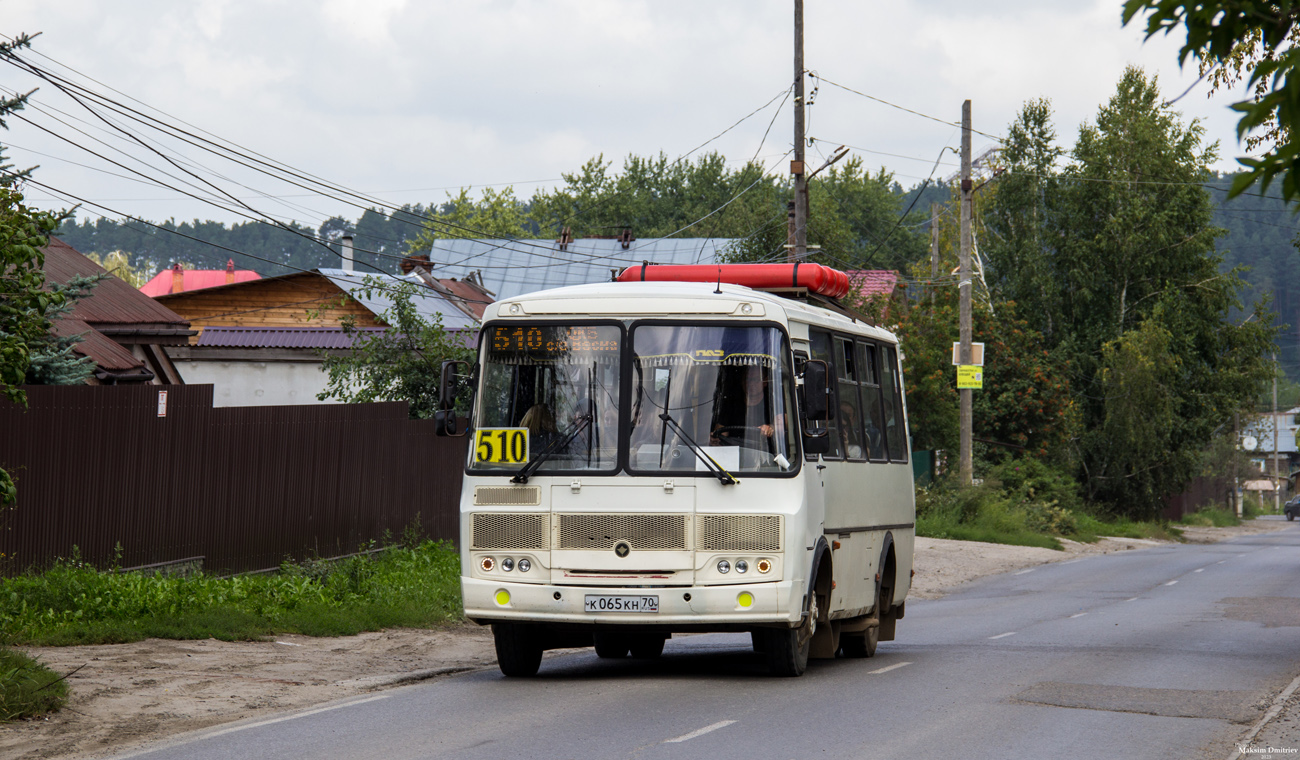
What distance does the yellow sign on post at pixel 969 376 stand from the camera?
32.1 m

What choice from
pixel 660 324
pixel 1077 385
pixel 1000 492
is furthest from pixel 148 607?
pixel 1077 385

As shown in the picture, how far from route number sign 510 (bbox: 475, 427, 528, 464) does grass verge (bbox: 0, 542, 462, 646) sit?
3498 mm

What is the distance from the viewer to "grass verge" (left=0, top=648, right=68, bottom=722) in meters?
8.50

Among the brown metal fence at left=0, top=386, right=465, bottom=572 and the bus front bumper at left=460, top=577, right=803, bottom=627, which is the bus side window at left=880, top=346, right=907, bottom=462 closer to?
the bus front bumper at left=460, top=577, right=803, bottom=627

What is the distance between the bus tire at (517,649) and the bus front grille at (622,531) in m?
0.96

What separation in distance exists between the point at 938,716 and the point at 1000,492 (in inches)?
1178

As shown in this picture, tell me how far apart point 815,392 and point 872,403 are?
3137 millimetres

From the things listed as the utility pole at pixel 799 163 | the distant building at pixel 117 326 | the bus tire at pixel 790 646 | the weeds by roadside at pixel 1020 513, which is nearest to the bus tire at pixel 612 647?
the bus tire at pixel 790 646

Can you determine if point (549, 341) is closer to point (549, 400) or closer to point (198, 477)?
point (549, 400)

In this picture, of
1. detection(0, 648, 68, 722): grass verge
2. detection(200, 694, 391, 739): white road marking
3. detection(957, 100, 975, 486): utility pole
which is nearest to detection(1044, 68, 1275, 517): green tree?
detection(957, 100, 975, 486): utility pole

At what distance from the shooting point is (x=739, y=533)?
33.0 ft

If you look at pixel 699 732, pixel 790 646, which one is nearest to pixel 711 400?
pixel 790 646

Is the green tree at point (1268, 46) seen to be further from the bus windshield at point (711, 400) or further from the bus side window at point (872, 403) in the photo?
the bus side window at point (872, 403)

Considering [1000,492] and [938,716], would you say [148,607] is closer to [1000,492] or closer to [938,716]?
[938,716]
